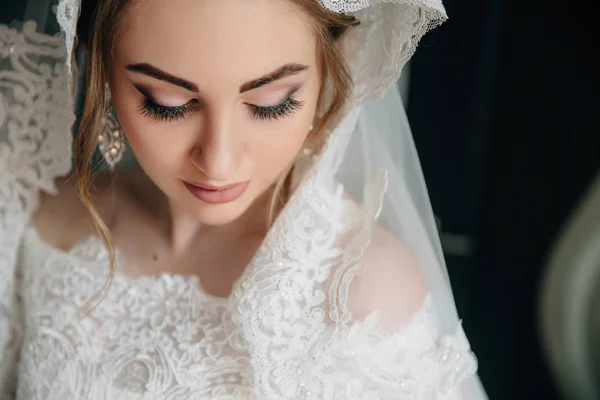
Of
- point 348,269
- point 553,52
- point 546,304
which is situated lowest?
point 546,304

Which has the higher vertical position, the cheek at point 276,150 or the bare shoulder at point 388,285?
the cheek at point 276,150

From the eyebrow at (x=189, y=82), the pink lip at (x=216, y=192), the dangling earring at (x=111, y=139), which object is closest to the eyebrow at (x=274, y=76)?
the eyebrow at (x=189, y=82)

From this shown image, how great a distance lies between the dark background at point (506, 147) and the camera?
1413 mm

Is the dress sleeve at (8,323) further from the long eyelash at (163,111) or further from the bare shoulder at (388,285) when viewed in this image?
the bare shoulder at (388,285)

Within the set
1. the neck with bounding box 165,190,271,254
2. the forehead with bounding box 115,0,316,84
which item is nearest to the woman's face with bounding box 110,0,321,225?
the forehead with bounding box 115,0,316,84

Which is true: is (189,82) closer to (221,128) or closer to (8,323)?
(221,128)

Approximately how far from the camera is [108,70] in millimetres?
940

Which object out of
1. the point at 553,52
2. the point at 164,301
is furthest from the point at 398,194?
the point at 553,52

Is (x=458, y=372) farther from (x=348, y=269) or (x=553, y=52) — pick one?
(x=553, y=52)

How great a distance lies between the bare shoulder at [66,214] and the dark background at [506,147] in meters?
0.71

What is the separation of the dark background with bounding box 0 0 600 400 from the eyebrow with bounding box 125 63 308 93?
0.71m

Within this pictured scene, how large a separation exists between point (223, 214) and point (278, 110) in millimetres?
164

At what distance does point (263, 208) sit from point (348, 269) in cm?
23

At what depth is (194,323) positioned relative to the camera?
3.38 feet
